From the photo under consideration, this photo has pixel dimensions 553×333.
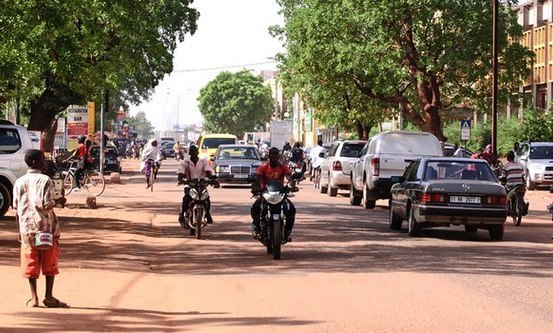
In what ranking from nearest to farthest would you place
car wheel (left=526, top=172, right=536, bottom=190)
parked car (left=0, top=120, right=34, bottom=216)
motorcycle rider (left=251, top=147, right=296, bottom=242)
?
1. motorcycle rider (left=251, top=147, right=296, bottom=242)
2. parked car (left=0, top=120, right=34, bottom=216)
3. car wheel (left=526, top=172, right=536, bottom=190)

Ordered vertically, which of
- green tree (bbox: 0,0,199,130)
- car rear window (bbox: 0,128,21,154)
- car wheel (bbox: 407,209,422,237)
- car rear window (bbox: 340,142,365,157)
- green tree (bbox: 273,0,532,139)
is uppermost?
green tree (bbox: 273,0,532,139)

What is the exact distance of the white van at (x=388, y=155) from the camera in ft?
97.3

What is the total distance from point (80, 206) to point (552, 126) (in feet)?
122

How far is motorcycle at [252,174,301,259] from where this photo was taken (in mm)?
17359

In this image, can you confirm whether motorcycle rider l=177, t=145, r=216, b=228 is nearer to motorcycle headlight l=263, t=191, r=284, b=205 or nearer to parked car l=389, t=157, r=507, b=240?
parked car l=389, t=157, r=507, b=240

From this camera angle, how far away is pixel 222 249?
1923 cm

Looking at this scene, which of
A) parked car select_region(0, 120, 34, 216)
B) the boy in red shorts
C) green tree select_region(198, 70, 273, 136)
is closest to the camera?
the boy in red shorts

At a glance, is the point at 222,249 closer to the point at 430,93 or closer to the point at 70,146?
the point at 430,93

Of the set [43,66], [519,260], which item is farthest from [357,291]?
[43,66]

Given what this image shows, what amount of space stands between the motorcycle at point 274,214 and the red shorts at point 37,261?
19.3ft

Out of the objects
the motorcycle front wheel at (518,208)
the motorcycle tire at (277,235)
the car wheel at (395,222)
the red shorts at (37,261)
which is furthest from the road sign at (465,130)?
the red shorts at (37,261)

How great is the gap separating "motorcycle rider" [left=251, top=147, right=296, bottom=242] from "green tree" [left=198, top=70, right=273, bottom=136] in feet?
470

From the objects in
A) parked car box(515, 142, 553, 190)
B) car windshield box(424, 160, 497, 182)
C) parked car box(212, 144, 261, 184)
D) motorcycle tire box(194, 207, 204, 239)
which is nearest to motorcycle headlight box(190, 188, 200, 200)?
motorcycle tire box(194, 207, 204, 239)

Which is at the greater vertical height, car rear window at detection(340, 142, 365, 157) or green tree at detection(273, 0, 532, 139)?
green tree at detection(273, 0, 532, 139)
